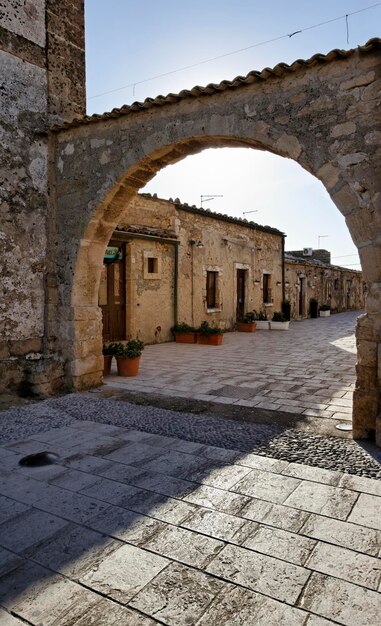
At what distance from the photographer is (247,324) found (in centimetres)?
1445

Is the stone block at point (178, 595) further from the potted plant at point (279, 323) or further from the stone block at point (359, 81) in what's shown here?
the potted plant at point (279, 323)

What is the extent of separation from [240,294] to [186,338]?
183 inches


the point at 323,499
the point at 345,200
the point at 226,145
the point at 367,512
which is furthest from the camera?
the point at 226,145

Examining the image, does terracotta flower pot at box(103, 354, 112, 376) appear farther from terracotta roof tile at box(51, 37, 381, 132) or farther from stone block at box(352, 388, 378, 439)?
stone block at box(352, 388, 378, 439)

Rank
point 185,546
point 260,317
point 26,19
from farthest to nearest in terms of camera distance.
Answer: point 260,317
point 26,19
point 185,546

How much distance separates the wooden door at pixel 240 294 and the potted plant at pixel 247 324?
0.46m

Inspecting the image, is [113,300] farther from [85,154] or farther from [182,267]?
[85,154]

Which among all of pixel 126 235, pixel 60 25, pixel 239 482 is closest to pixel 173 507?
pixel 239 482

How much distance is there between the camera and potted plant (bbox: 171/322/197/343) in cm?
1124

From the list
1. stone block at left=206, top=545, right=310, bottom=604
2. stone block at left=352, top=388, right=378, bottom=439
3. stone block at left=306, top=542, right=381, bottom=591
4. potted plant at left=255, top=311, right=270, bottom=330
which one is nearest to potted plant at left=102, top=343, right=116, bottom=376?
stone block at left=352, top=388, right=378, bottom=439

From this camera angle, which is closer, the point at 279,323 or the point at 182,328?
the point at 182,328

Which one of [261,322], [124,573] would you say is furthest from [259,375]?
[261,322]

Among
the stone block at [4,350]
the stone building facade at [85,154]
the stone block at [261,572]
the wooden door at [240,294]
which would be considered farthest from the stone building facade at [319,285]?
the stone block at [261,572]

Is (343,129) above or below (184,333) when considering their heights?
above
